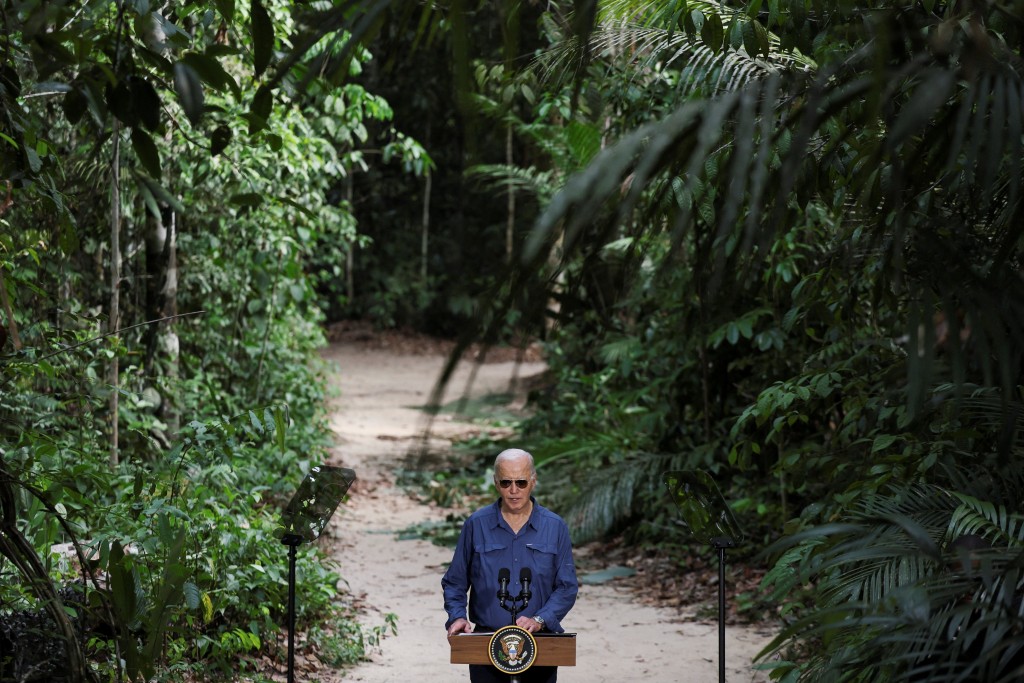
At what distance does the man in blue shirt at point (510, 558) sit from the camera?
3.45 m

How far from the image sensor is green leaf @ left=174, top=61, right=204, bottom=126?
1.80 meters

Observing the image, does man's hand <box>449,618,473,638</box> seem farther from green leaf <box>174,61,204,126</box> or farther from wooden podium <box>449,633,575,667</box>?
green leaf <box>174,61,204,126</box>

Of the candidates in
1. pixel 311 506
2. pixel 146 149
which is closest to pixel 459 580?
pixel 311 506

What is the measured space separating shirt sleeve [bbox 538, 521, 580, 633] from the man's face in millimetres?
178

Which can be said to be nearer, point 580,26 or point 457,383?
point 580,26

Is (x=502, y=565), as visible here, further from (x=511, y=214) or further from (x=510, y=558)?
(x=511, y=214)

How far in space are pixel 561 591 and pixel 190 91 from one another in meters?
2.14

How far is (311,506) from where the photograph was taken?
4055 millimetres

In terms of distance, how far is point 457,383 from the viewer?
1886 centimetres

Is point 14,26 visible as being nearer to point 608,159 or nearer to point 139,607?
point 139,607

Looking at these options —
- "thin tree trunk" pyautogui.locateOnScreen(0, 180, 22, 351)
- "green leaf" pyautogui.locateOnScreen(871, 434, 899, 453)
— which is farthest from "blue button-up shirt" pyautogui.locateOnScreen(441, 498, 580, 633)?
"thin tree trunk" pyautogui.locateOnScreen(0, 180, 22, 351)

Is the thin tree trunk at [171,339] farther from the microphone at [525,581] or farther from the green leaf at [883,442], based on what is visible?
the green leaf at [883,442]

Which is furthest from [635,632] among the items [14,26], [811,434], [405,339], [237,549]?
[405,339]

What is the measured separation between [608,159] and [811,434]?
574 cm
